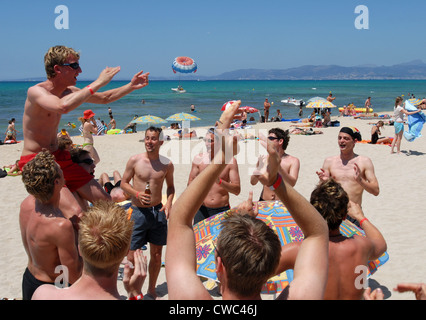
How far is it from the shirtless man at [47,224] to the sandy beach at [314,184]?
8.18ft

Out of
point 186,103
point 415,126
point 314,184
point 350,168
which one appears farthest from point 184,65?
point 350,168

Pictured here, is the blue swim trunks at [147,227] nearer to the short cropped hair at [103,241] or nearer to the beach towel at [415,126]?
the short cropped hair at [103,241]

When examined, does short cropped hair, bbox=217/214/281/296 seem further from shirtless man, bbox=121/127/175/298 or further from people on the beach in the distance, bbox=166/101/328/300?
shirtless man, bbox=121/127/175/298

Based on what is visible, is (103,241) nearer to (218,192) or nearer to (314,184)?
(218,192)

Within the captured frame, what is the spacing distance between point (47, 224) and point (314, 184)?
8537mm

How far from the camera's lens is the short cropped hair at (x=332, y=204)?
9.13 ft

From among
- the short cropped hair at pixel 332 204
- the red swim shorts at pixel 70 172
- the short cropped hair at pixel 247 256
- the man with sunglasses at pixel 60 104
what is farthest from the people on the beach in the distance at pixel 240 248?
the red swim shorts at pixel 70 172

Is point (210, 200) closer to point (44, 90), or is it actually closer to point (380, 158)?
point (44, 90)

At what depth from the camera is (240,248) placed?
1.70 m

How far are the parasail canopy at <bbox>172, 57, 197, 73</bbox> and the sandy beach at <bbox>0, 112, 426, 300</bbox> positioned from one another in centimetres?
1527

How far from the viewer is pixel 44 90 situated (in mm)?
3305

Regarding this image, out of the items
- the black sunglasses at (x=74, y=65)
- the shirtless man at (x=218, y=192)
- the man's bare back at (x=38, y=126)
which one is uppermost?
the black sunglasses at (x=74, y=65)
